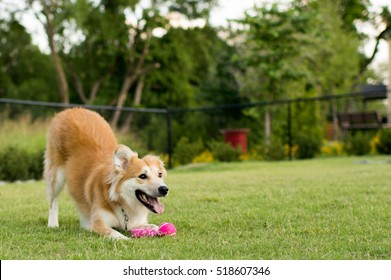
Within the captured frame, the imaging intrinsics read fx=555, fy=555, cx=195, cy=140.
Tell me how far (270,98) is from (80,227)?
20.5 meters

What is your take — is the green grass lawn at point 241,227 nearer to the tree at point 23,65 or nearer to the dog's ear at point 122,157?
the dog's ear at point 122,157

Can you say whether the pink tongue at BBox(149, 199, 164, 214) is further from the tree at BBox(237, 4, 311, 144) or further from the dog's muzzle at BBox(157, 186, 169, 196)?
the tree at BBox(237, 4, 311, 144)

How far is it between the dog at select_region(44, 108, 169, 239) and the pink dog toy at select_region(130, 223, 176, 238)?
0.11 meters

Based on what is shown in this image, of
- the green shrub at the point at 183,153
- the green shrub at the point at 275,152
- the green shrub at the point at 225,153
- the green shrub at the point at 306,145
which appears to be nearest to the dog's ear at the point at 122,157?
the green shrub at the point at 183,153

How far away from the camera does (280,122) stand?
68.5ft

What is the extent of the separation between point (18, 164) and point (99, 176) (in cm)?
749

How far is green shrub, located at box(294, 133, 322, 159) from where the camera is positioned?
56.2 ft

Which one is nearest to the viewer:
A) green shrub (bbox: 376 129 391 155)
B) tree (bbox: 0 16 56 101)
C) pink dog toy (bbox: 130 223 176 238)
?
pink dog toy (bbox: 130 223 176 238)

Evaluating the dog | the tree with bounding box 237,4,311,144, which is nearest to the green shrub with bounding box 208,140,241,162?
the tree with bounding box 237,4,311,144

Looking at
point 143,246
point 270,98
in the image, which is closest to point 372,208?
point 143,246

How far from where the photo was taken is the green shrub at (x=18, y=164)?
39.2 ft

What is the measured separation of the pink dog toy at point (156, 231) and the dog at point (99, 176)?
0.38 feet

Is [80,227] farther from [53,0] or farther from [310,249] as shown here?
[53,0]

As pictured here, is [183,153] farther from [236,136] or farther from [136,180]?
[136,180]
